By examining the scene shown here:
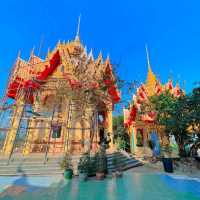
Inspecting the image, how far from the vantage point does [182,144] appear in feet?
36.1

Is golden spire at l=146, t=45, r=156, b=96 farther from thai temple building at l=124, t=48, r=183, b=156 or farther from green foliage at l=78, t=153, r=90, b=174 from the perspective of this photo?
green foliage at l=78, t=153, r=90, b=174

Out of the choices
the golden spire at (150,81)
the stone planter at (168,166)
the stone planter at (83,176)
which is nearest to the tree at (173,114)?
the stone planter at (168,166)

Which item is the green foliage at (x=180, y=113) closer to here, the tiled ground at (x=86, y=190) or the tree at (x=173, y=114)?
the tree at (x=173, y=114)

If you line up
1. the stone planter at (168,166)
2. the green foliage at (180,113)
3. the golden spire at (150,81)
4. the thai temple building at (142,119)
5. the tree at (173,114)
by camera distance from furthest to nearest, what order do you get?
the golden spire at (150,81) → the thai temple building at (142,119) → the tree at (173,114) → the stone planter at (168,166) → the green foliage at (180,113)

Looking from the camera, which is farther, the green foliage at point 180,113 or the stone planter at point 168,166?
the stone planter at point 168,166

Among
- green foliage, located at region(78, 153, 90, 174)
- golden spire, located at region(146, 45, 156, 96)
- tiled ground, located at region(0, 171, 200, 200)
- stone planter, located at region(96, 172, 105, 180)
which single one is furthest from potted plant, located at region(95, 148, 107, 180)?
golden spire, located at region(146, 45, 156, 96)

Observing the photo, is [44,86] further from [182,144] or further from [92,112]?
[182,144]

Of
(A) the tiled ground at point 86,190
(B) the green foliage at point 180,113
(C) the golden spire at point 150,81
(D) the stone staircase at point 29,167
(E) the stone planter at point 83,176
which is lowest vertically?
(A) the tiled ground at point 86,190

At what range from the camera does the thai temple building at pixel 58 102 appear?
9.20 metres

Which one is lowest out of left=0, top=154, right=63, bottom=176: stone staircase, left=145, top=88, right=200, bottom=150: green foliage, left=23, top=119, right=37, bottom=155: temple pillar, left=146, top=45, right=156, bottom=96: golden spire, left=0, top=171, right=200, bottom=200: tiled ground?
left=0, top=171, right=200, bottom=200: tiled ground

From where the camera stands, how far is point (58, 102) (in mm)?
10430

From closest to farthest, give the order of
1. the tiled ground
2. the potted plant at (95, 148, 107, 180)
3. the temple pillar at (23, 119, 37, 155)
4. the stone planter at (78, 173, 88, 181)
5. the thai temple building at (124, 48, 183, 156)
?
the tiled ground, the stone planter at (78, 173, 88, 181), the potted plant at (95, 148, 107, 180), the temple pillar at (23, 119, 37, 155), the thai temple building at (124, 48, 183, 156)

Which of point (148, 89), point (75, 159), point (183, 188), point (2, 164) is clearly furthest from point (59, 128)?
point (148, 89)

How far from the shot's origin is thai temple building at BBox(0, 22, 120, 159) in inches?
362
